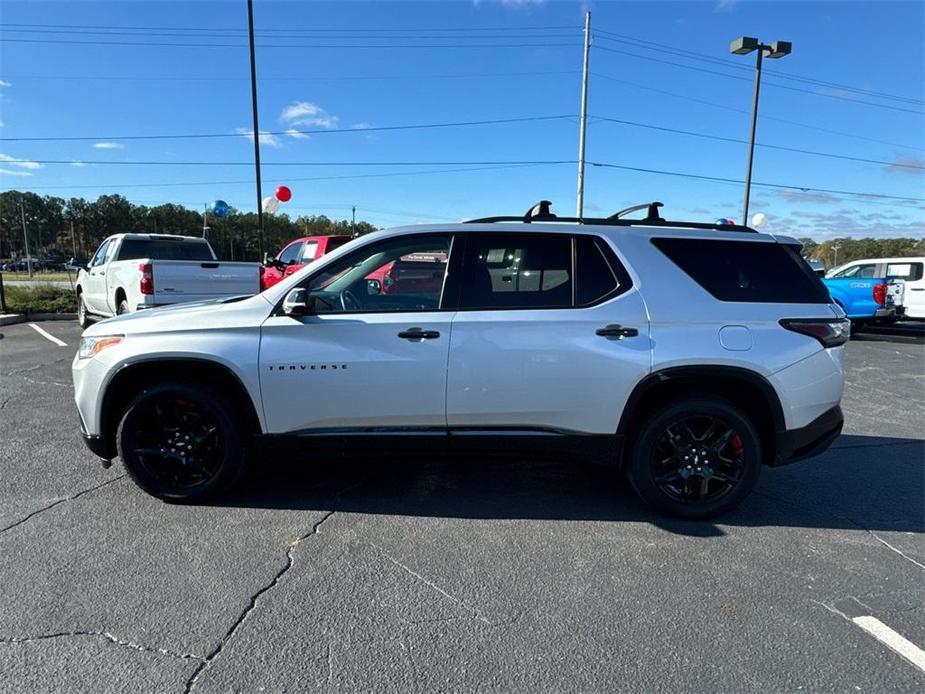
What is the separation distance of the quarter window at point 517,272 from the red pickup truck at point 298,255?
7.83 metres

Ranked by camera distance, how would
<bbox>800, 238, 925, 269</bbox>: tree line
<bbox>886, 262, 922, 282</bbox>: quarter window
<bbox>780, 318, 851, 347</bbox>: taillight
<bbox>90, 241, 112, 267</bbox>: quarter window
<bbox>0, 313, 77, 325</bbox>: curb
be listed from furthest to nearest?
<bbox>800, 238, 925, 269</bbox>: tree line → <bbox>886, 262, 922, 282</bbox>: quarter window → <bbox>0, 313, 77, 325</bbox>: curb → <bbox>90, 241, 112, 267</bbox>: quarter window → <bbox>780, 318, 851, 347</bbox>: taillight

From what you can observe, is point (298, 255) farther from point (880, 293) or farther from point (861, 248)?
point (861, 248)

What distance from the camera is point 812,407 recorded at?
12.0 ft

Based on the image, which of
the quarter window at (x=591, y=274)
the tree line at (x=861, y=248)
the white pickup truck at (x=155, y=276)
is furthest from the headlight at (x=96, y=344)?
the tree line at (x=861, y=248)

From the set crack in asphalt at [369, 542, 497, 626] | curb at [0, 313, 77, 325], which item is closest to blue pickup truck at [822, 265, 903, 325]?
crack in asphalt at [369, 542, 497, 626]

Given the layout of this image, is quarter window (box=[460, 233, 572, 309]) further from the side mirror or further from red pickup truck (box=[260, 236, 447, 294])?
the side mirror

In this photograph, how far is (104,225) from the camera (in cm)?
9531

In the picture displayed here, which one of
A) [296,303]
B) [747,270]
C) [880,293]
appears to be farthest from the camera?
[880,293]

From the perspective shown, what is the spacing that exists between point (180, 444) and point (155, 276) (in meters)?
5.90

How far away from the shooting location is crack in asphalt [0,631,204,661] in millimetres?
2387

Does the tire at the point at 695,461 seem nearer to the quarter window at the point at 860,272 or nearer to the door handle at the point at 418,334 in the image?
the door handle at the point at 418,334

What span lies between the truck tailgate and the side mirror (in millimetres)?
5649

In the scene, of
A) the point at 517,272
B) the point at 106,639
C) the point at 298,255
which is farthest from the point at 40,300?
the point at 517,272

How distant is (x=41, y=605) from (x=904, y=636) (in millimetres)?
3921
